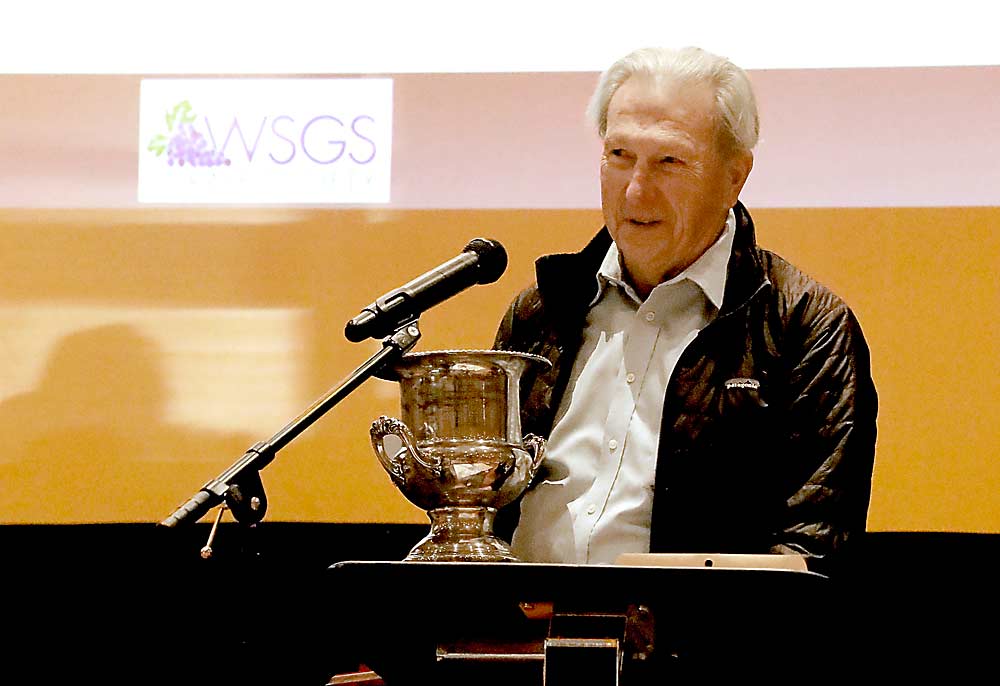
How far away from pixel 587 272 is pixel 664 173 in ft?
0.90

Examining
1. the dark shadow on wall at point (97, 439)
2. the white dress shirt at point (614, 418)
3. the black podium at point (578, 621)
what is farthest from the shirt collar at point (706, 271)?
the dark shadow on wall at point (97, 439)

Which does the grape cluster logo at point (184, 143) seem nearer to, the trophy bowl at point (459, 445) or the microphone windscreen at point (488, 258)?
the microphone windscreen at point (488, 258)

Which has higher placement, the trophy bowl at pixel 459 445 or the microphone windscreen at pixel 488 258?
the microphone windscreen at pixel 488 258

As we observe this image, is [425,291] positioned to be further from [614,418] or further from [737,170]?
[737,170]

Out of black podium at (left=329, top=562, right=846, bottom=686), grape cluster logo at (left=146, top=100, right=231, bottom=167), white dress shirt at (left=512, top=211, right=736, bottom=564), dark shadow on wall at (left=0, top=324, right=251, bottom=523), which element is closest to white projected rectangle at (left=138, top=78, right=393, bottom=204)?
grape cluster logo at (left=146, top=100, right=231, bottom=167)

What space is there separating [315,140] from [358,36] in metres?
0.28

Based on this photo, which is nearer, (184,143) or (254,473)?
(254,473)

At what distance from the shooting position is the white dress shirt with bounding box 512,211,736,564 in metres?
2.20

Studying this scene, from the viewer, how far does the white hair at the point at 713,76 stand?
7.48ft

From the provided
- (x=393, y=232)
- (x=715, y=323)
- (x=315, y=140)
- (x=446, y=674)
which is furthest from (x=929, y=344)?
(x=446, y=674)

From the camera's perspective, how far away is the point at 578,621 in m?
1.53

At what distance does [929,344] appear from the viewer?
2916 mm

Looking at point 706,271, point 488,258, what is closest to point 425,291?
point 488,258

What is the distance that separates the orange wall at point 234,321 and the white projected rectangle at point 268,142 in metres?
0.06
